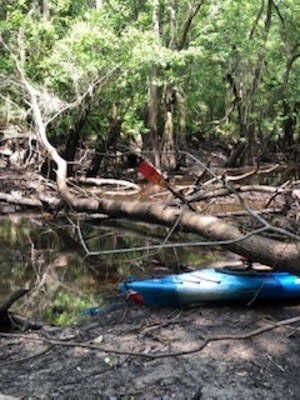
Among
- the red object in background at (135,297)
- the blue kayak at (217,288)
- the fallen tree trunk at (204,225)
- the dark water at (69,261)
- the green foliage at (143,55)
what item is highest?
the green foliage at (143,55)

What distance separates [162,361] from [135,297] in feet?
5.30

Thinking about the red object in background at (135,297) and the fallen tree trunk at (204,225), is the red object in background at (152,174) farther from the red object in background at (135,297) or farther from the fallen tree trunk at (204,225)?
the red object in background at (135,297)

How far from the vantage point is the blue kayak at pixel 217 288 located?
18.2 ft

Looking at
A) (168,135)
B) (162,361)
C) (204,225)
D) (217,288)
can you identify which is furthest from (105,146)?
(162,361)

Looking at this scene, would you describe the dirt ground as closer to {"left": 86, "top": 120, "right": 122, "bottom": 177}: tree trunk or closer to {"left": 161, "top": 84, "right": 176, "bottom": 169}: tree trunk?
{"left": 86, "top": 120, "right": 122, "bottom": 177}: tree trunk

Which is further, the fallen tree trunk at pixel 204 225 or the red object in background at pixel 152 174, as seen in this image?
the fallen tree trunk at pixel 204 225

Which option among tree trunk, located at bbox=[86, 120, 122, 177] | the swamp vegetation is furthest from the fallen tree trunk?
tree trunk, located at bbox=[86, 120, 122, 177]

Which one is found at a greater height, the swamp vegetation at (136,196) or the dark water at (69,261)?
the swamp vegetation at (136,196)

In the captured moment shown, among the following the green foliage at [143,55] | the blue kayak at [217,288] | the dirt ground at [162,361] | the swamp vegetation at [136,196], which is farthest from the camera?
the green foliage at [143,55]

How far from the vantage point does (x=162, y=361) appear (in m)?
4.33

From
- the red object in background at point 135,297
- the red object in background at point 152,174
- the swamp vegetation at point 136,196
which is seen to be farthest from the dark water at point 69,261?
the red object in background at point 152,174

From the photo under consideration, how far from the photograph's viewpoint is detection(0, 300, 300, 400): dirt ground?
387 cm

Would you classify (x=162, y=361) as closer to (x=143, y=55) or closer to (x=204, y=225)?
(x=204, y=225)

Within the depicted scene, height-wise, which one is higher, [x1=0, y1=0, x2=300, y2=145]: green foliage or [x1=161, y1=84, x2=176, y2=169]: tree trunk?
[x1=0, y1=0, x2=300, y2=145]: green foliage
